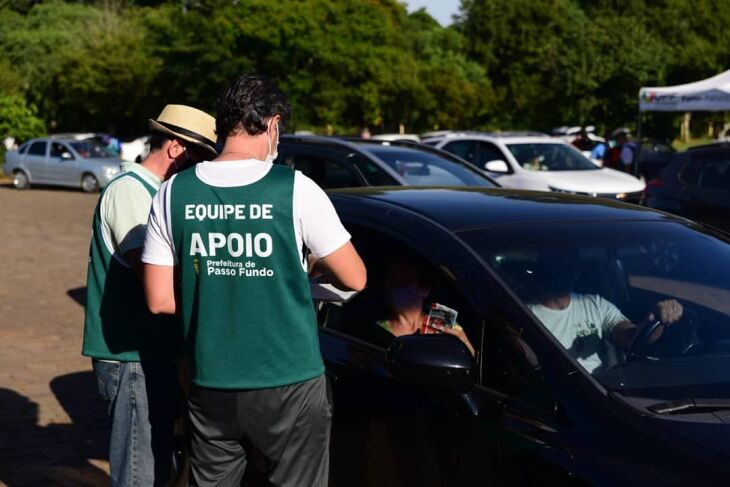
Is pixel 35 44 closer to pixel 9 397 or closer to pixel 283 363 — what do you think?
pixel 9 397

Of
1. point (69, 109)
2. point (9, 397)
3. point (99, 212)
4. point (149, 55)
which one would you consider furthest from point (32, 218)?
point (69, 109)

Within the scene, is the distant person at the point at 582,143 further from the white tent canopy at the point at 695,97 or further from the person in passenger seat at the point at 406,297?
the person in passenger seat at the point at 406,297

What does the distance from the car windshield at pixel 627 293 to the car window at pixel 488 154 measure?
12794 mm

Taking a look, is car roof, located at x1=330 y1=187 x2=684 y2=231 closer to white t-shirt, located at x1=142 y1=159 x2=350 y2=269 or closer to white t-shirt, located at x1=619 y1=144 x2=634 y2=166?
white t-shirt, located at x1=142 y1=159 x2=350 y2=269

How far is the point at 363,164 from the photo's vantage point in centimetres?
993

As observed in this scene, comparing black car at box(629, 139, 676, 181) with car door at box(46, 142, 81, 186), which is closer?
black car at box(629, 139, 676, 181)

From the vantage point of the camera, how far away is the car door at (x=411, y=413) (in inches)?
118

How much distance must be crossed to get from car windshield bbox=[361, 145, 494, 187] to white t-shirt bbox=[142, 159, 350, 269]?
23.2ft

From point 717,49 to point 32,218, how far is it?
3243 cm

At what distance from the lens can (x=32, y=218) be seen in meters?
20.7

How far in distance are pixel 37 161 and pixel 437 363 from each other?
28.2m

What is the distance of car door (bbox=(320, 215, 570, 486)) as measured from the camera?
3.01 metres

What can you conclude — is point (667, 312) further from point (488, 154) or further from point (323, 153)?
point (488, 154)

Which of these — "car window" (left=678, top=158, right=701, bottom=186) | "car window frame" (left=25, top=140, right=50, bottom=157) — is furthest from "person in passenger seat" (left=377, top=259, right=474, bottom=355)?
"car window frame" (left=25, top=140, right=50, bottom=157)
